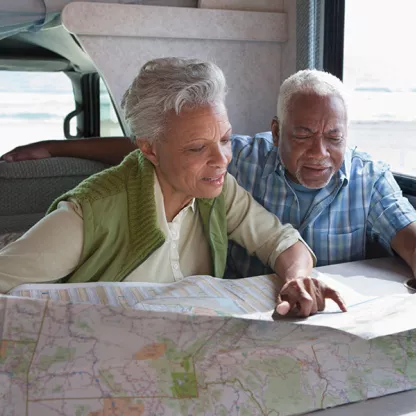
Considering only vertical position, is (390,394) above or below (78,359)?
below

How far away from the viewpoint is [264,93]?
11.5 feet

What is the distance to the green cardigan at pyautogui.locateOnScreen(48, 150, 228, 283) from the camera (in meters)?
1.47

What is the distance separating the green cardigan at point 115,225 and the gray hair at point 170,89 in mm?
158

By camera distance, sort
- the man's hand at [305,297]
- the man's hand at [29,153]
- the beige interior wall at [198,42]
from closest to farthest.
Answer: the man's hand at [305,297]
the man's hand at [29,153]
the beige interior wall at [198,42]

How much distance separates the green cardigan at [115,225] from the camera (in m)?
1.47

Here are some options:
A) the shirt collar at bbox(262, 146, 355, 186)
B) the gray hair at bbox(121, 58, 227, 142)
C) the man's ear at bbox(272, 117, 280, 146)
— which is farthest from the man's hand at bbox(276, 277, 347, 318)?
the man's ear at bbox(272, 117, 280, 146)

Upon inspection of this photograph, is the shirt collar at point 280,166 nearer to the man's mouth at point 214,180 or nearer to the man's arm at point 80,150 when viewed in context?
the man's mouth at point 214,180

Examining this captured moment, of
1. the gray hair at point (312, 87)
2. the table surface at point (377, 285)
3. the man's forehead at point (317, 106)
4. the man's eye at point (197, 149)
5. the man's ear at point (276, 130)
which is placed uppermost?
the gray hair at point (312, 87)

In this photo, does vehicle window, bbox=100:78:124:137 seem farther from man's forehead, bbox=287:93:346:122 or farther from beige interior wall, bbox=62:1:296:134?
man's forehead, bbox=287:93:346:122

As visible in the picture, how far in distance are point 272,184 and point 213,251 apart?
43cm

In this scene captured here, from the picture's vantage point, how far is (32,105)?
13.8ft

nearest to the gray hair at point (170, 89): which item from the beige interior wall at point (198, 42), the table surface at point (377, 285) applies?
the table surface at point (377, 285)

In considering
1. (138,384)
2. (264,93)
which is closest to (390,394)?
(138,384)

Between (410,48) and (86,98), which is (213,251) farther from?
(86,98)
